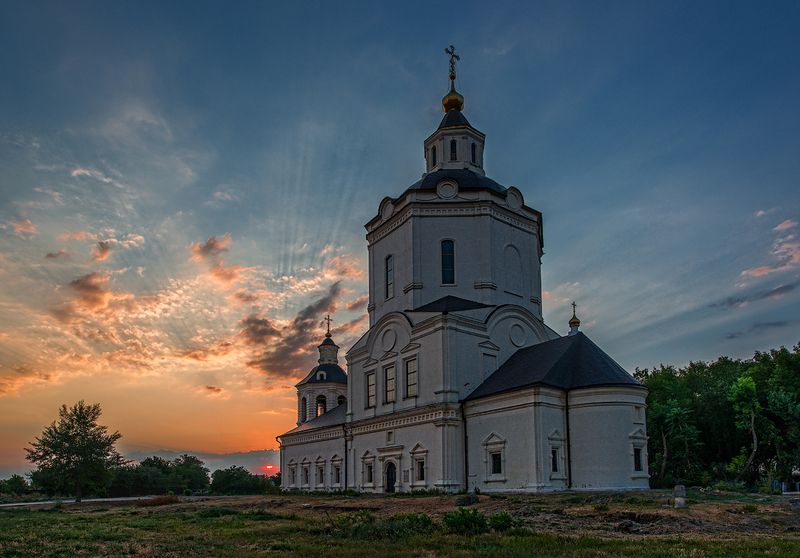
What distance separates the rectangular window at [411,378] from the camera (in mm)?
33688

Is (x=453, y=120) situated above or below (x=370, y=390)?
above

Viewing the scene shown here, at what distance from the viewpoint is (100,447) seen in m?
39.7

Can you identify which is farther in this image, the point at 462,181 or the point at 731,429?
the point at 731,429

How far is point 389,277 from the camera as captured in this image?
3803cm

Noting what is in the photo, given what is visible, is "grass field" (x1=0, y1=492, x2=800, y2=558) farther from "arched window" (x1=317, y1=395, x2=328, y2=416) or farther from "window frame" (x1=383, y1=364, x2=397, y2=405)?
"arched window" (x1=317, y1=395, x2=328, y2=416)

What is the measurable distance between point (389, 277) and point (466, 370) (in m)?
8.32

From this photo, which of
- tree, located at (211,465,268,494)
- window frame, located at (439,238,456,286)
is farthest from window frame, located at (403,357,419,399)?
tree, located at (211,465,268,494)

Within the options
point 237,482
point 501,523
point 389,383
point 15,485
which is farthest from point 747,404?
point 15,485

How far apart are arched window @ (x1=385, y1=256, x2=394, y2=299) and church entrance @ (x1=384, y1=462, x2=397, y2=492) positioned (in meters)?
9.05

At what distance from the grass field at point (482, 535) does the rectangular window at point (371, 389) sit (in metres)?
15.2

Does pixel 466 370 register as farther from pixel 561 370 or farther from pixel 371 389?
pixel 371 389

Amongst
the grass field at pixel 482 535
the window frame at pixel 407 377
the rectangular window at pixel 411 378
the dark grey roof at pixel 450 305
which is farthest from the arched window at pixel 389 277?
the grass field at pixel 482 535

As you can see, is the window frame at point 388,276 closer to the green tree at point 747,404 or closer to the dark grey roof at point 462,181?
the dark grey roof at point 462,181

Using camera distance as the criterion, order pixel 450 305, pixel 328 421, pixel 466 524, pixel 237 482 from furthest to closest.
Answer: pixel 237 482 → pixel 328 421 → pixel 450 305 → pixel 466 524
